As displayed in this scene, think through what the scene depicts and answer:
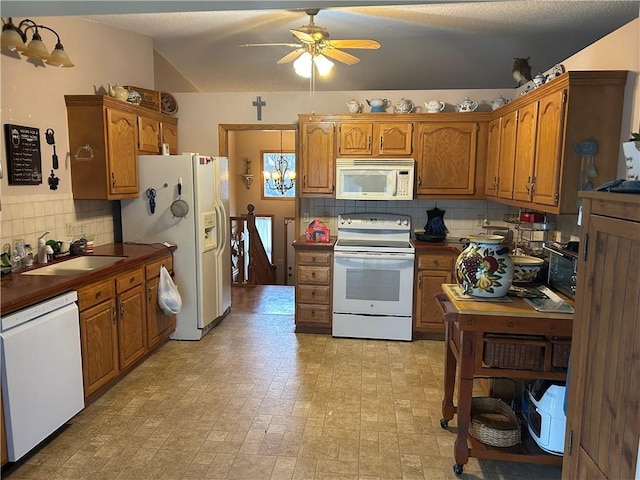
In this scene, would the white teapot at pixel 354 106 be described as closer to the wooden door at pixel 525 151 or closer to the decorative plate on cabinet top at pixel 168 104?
the wooden door at pixel 525 151

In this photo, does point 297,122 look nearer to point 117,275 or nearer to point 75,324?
point 117,275

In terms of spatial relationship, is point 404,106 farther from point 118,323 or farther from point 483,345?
point 118,323

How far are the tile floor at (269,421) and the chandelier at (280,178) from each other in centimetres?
514

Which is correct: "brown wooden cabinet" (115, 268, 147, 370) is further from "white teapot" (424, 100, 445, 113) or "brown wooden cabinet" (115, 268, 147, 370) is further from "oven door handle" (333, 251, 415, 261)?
"white teapot" (424, 100, 445, 113)

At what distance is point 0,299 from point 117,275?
0.96 metres

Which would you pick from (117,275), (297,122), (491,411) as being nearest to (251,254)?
(297,122)

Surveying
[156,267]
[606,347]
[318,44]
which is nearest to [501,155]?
[318,44]

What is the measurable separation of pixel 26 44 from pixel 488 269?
127 inches

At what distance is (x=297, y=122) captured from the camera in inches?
188

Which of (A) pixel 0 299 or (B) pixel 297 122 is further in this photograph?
(B) pixel 297 122

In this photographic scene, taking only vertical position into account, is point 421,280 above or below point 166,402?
above

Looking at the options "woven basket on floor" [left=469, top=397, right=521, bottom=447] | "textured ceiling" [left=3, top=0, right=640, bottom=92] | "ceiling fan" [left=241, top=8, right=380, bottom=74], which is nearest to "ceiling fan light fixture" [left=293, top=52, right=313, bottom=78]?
"ceiling fan" [left=241, top=8, right=380, bottom=74]

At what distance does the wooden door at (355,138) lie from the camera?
14.3 feet

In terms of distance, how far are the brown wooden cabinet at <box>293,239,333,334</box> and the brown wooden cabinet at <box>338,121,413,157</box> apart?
3.22ft
